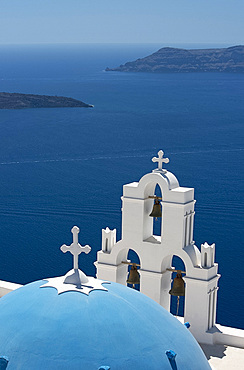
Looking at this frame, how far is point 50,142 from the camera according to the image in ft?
185

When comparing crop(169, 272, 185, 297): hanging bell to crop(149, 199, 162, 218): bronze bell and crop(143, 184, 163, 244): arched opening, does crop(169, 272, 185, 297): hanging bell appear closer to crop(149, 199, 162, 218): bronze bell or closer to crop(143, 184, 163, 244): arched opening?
crop(143, 184, 163, 244): arched opening

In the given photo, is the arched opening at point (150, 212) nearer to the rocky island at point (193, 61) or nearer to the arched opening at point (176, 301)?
the arched opening at point (176, 301)

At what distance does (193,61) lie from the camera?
158m

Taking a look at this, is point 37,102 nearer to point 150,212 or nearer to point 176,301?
point 176,301

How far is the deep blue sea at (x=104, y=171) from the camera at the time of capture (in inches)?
1132

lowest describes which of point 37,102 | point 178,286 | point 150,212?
point 37,102

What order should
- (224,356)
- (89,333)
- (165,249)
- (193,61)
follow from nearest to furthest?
(89,333), (224,356), (165,249), (193,61)

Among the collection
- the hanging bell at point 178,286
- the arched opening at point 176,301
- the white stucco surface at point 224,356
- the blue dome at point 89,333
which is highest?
the blue dome at point 89,333

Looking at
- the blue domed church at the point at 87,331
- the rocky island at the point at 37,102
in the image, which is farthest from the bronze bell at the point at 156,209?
the rocky island at the point at 37,102

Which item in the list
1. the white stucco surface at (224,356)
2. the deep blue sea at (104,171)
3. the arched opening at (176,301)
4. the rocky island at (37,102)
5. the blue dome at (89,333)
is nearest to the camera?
the blue dome at (89,333)

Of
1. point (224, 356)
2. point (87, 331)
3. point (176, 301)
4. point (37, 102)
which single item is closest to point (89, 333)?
point (87, 331)

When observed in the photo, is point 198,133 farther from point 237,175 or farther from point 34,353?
point 34,353

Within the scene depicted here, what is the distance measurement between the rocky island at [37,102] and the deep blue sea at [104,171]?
3.07 metres

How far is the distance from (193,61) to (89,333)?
156039 mm
